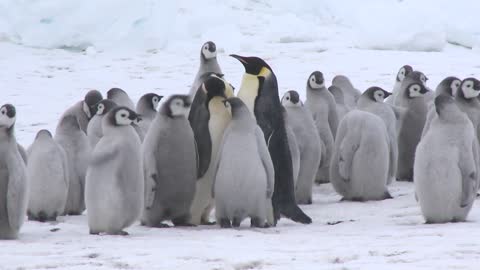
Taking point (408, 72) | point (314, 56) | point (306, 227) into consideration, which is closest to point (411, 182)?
point (408, 72)

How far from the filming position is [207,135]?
7336 mm

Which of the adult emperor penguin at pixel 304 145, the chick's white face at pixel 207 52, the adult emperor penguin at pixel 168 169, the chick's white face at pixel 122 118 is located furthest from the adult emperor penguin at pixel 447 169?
the chick's white face at pixel 207 52

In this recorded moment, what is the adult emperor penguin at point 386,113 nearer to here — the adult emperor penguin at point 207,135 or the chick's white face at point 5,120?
the adult emperor penguin at point 207,135

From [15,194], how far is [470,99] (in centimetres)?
369

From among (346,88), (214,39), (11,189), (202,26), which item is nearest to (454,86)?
(346,88)

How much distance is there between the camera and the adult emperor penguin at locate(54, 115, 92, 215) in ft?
25.6

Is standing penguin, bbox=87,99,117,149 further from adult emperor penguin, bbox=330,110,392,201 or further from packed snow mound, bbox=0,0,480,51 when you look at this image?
packed snow mound, bbox=0,0,480,51

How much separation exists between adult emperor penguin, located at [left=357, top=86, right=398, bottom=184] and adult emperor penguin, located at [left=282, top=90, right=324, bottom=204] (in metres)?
0.68

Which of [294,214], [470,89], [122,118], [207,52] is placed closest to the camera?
[122,118]

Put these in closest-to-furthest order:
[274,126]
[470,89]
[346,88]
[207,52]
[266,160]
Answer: [266,160]
[274,126]
[470,89]
[207,52]
[346,88]

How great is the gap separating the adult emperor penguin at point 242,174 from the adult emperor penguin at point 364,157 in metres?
1.57

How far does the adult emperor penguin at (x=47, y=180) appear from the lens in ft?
24.0

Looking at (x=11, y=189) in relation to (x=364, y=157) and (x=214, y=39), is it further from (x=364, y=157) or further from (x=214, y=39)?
(x=214, y=39)

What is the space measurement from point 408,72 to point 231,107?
176 inches
